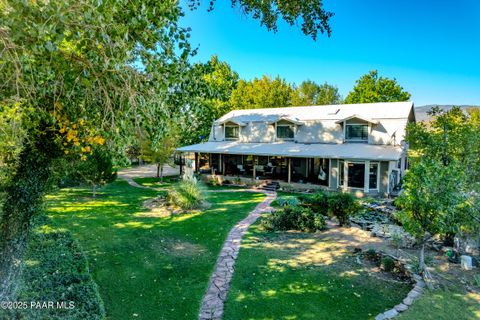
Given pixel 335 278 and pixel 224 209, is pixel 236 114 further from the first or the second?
pixel 335 278

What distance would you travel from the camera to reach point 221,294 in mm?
7047

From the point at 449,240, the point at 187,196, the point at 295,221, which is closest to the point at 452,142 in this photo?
the point at 449,240

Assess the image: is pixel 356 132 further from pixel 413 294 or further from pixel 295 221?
pixel 413 294

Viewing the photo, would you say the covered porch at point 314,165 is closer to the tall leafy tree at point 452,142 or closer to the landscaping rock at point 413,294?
the tall leafy tree at point 452,142

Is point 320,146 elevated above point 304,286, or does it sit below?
above

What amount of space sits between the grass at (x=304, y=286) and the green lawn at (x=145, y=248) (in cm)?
109

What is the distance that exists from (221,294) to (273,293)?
4.11 feet

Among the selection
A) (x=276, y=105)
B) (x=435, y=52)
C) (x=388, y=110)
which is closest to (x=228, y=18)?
(x=388, y=110)

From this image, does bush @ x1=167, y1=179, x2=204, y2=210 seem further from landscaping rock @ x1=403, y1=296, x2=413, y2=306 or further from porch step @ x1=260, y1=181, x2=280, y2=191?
landscaping rock @ x1=403, y1=296, x2=413, y2=306

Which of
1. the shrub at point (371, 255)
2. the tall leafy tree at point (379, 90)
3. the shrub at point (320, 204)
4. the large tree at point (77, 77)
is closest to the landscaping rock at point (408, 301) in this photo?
the shrub at point (371, 255)

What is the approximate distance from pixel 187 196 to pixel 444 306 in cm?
1126

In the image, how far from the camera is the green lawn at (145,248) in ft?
21.9

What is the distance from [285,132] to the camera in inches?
1007

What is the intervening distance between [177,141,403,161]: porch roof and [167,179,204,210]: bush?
8.29 m
